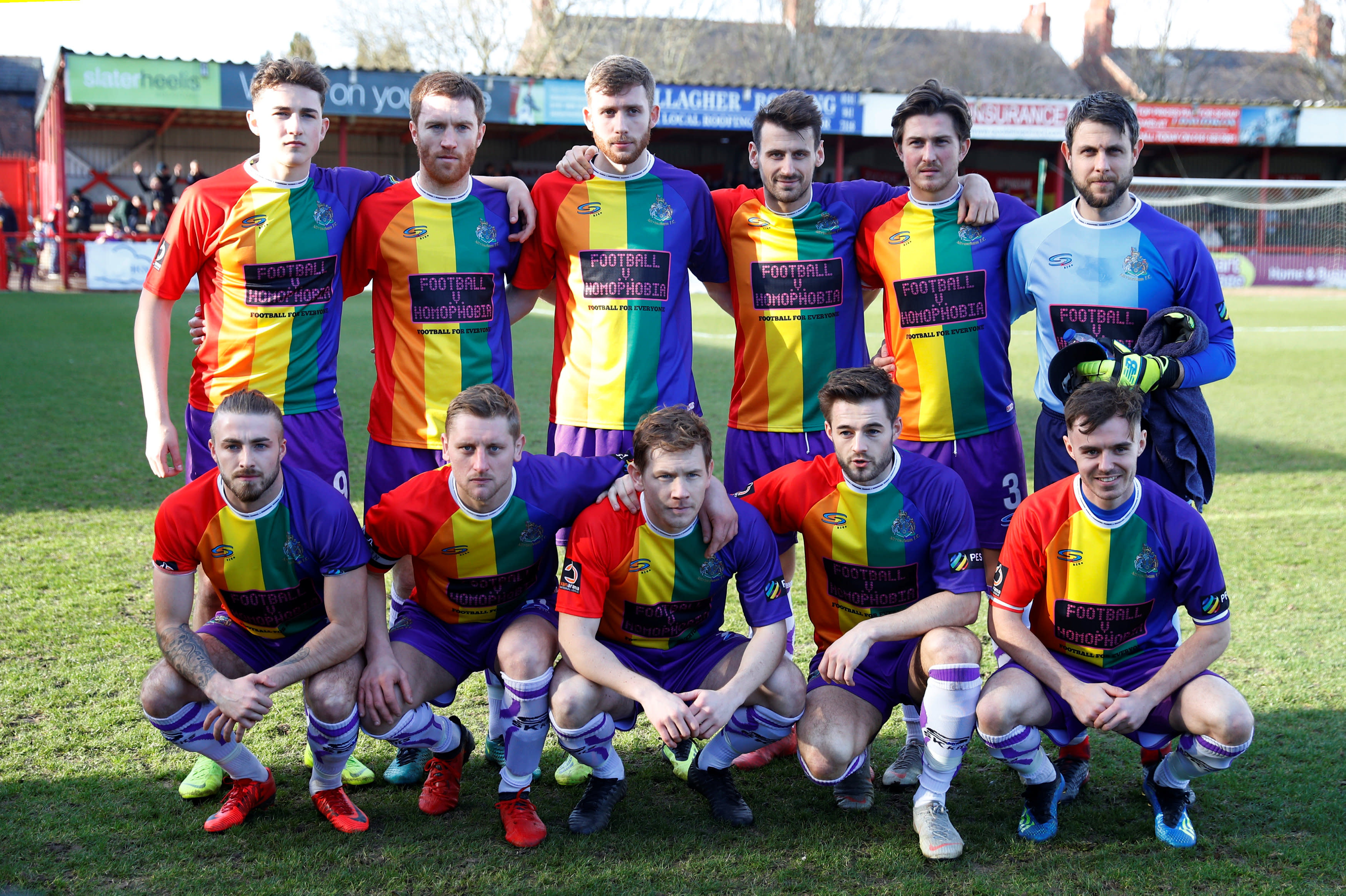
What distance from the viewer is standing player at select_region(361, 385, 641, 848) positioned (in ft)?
9.59

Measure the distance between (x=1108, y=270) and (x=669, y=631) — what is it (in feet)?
5.61

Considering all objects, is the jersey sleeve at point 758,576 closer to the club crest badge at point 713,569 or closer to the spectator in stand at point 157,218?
the club crest badge at point 713,569

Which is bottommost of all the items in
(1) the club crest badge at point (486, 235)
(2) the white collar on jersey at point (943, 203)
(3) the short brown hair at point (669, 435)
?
(3) the short brown hair at point (669, 435)

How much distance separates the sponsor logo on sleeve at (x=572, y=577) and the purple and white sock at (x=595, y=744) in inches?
13.4

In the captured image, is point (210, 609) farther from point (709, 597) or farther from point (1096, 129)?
point (1096, 129)

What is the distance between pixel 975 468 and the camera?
3.57 m

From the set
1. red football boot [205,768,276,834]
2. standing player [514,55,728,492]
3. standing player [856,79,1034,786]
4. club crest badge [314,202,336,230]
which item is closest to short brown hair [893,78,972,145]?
standing player [856,79,1034,786]

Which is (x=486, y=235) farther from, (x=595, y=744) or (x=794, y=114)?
(x=595, y=744)

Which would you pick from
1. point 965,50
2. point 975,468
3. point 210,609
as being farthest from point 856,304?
point 965,50

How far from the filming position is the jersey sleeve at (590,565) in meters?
2.94

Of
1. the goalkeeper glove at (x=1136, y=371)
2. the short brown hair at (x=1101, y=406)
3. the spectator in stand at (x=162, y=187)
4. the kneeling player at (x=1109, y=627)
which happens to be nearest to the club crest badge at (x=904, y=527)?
the kneeling player at (x=1109, y=627)

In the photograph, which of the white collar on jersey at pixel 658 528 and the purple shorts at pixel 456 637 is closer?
the white collar on jersey at pixel 658 528

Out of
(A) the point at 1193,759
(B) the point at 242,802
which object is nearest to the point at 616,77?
(B) the point at 242,802

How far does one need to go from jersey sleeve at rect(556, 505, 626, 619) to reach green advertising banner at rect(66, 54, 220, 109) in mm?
19320
